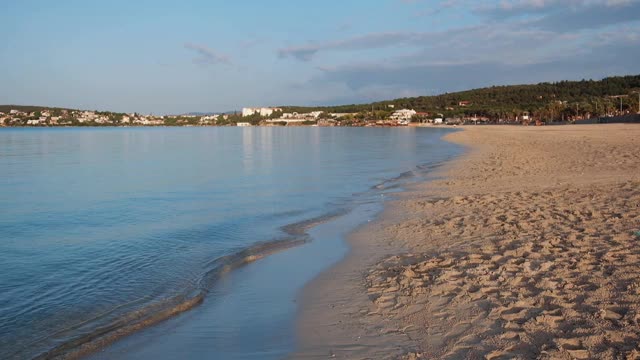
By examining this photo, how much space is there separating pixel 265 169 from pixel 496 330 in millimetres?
21498

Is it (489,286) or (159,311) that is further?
(159,311)

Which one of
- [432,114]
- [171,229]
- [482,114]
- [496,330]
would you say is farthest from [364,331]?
[432,114]

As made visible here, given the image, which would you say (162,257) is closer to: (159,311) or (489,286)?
(159,311)

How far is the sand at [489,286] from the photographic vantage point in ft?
14.2

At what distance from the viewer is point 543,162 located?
20.3 meters

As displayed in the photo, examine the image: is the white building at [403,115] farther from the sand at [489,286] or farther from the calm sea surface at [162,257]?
the sand at [489,286]

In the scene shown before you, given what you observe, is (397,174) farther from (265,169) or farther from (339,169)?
(265,169)

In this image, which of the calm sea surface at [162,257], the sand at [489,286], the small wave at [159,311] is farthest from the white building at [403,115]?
the small wave at [159,311]

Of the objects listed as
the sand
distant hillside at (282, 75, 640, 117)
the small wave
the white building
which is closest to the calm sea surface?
the small wave

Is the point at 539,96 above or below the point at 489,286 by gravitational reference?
above

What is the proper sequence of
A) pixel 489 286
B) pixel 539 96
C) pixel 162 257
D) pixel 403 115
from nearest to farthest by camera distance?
Answer: pixel 489 286 → pixel 162 257 → pixel 539 96 → pixel 403 115

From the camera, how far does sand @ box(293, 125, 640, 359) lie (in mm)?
4332

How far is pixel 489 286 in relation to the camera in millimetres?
5668

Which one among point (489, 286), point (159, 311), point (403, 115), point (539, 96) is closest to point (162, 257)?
point (159, 311)
